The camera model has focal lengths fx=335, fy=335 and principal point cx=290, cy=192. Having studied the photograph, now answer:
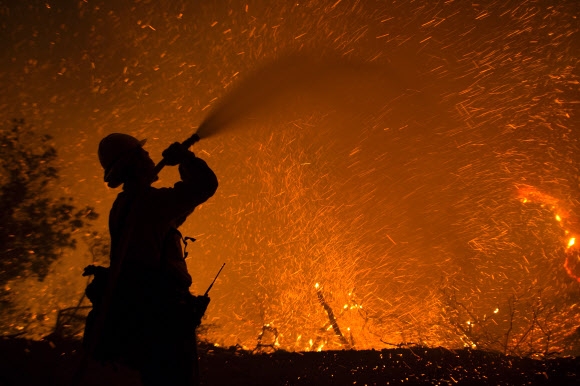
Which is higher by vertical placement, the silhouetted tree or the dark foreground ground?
the silhouetted tree

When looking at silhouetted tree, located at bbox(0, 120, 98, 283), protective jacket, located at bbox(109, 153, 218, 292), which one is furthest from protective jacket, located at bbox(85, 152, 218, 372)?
silhouetted tree, located at bbox(0, 120, 98, 283)

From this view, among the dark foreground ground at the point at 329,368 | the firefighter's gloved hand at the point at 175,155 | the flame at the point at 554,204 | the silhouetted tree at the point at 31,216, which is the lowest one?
the flame at the point at 554,204

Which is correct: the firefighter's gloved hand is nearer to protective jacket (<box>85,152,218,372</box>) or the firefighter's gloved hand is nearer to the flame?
protective jacket (<box>85,152,218,372</box>)

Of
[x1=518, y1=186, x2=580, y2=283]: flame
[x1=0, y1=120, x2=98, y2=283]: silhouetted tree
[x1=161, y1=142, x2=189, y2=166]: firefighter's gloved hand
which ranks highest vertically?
[x1=0, y1=120, x2=98, y2=283]: silhouetted tree

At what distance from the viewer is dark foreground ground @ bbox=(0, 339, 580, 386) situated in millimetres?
2781

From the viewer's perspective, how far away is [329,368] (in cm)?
316

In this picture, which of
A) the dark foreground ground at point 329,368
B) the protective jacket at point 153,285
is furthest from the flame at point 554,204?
the protective jacket at point 153,285

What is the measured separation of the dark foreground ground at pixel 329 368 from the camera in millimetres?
2781

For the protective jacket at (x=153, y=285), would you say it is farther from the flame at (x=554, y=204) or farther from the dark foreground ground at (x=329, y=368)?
the flame at (x=554, y=204)

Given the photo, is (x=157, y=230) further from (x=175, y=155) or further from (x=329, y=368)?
(x=329, y=368)

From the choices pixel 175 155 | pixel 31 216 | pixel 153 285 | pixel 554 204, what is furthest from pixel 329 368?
pixel 554 204

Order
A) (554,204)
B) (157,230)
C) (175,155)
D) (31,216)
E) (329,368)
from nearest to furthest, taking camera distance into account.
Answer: (157,230) < (175,155) < (329,368) < (31,216) < (554,204)

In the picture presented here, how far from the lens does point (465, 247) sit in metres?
20.1

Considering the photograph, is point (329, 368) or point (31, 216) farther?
point (31, 216)
